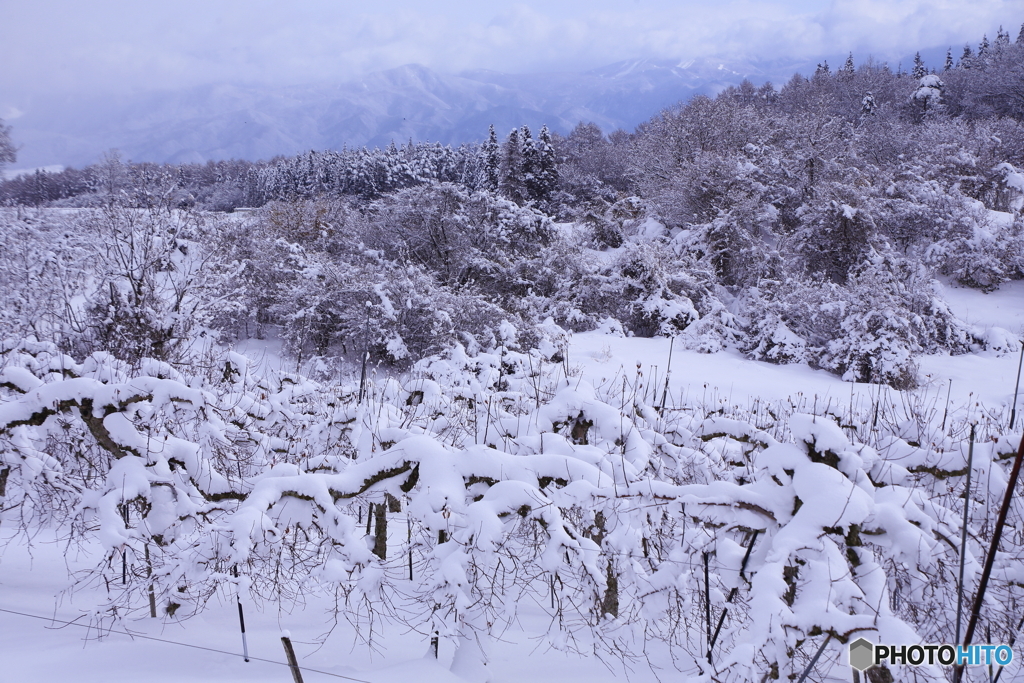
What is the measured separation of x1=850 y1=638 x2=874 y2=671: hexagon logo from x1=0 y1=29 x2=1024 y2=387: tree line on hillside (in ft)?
32.7

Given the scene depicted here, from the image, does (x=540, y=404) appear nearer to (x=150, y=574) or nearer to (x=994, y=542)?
(x=150, y=574)

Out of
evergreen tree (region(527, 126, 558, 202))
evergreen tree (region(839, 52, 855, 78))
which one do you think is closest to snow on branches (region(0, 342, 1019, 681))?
evergreen tree (region(527, 126, 558, 202))

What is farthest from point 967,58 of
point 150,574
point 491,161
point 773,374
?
point 150,574

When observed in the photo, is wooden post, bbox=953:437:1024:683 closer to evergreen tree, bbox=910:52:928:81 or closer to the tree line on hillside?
the tree line on hillside

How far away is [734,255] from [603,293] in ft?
16.2

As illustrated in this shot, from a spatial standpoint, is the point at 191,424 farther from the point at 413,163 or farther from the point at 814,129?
the point at 413,163

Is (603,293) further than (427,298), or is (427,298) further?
(603,293)

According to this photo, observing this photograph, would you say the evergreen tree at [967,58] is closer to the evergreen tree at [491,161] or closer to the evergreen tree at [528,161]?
the evergreen tree at [528,161]

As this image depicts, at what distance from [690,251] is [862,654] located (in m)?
18.4

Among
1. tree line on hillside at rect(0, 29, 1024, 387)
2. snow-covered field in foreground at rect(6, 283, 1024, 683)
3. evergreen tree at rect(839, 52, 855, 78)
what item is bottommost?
snow-covered field in foreground at rect(6, 283, 1024, 683)

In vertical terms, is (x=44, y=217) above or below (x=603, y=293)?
above

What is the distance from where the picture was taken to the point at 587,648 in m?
4.55

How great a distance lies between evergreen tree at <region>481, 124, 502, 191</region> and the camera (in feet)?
114

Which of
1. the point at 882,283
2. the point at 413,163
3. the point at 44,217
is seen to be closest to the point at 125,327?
the point at 44,217
